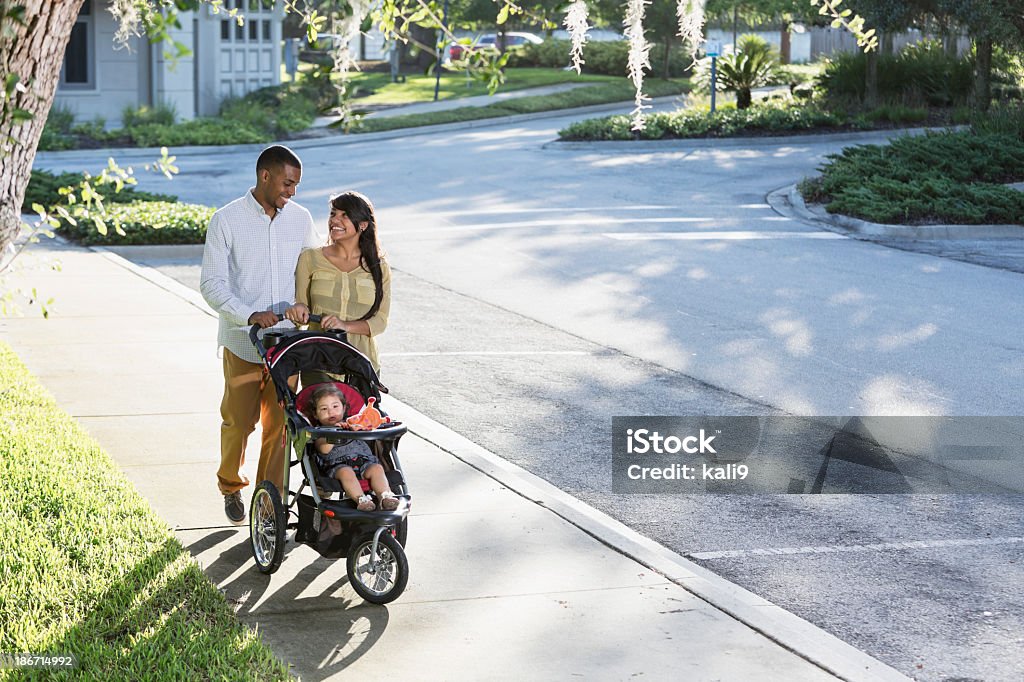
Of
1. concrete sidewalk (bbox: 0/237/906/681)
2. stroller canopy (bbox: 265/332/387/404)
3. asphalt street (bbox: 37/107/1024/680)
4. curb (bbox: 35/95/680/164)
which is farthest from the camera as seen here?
curb (bbox: 35/95/680/164)

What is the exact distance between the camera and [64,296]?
13.8 metres

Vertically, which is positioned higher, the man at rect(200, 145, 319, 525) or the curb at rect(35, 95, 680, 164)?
the curb at rect(35, 95, 680, 164)

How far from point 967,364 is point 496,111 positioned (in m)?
30.6

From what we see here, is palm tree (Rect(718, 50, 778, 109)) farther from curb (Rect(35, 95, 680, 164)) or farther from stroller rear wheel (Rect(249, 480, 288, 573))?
stroller rear wheel (Rect(249, 480, 288, 573))

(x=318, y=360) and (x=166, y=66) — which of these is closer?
(x=318, y=360)

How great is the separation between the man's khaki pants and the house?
29.2 metres

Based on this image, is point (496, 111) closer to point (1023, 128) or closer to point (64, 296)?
point (1023, 128)


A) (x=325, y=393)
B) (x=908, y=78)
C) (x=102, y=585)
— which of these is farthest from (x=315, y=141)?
(x=102, y=585)

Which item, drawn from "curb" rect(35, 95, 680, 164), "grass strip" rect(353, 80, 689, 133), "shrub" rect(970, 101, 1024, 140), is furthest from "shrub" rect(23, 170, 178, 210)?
"shrub" rect(970, 101, 1024, 140)

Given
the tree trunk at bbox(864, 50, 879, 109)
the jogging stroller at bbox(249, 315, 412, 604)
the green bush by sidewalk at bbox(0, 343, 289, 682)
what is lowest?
the green bush by sidewalk at bbox(0, 343, 289, 682)

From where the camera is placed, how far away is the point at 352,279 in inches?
260

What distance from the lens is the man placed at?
6586mm

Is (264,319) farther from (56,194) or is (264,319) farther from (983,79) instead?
(983,79)

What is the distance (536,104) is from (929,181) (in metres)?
22.8
